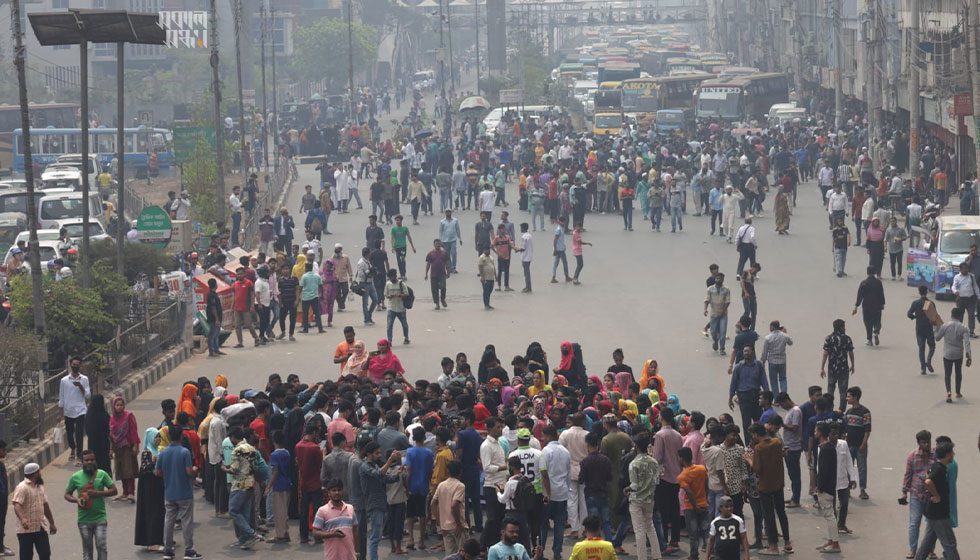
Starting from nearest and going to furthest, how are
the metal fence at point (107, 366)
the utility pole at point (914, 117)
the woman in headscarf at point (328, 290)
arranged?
the metal fence at point (107, 366), the woman in headscarf at point (328, 290), the utility pole at point (914, 117)

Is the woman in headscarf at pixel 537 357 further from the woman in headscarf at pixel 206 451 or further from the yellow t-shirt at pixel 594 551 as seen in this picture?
the yellow t-shirt at pixel 594 551

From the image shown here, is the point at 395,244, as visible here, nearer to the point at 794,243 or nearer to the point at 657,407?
the point at 794,243

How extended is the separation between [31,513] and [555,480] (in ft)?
13.5

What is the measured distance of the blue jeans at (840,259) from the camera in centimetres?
2892

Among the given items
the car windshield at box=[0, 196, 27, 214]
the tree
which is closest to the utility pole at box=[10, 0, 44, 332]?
the car windshield at box=[0, 196, 27, 214]

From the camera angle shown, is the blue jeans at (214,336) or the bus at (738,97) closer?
the blue jeans at (214,336)

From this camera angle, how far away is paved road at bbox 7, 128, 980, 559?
14984 mm

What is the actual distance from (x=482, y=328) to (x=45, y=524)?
1278 centimetres

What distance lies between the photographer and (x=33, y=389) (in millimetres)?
18359

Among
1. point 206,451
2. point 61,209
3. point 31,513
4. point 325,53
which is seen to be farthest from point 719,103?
point 31,513

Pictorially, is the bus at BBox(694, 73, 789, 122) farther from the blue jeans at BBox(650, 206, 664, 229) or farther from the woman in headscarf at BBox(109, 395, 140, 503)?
the woman in headscarf at BBox(109, 395, 140, 503)

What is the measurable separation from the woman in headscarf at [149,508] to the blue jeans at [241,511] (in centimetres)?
60

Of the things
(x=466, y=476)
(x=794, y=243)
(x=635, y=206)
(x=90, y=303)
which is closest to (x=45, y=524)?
(x=466, y=476)

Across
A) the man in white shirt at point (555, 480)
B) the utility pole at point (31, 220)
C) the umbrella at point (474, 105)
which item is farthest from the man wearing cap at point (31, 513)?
the umbrella at point (474, 105)
